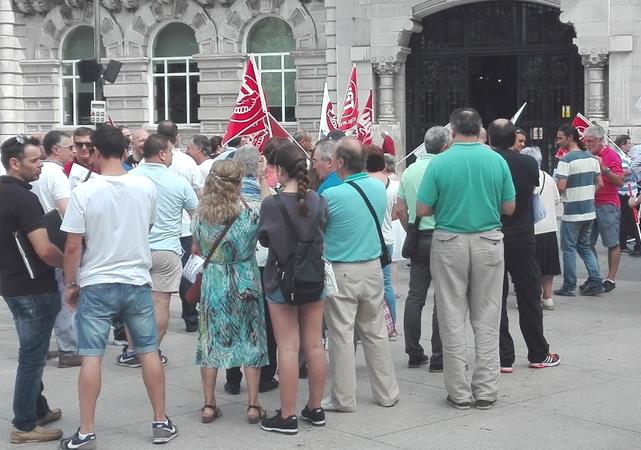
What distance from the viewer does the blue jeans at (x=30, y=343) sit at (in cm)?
732

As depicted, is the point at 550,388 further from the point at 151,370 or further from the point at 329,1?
the point at 329,1

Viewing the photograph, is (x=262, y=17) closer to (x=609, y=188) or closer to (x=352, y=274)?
(x=609, y=188)

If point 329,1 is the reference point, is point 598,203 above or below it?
below

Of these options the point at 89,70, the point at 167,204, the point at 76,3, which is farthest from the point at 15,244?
the point at 76,3

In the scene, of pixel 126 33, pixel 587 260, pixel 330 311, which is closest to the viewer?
pixel 330 311

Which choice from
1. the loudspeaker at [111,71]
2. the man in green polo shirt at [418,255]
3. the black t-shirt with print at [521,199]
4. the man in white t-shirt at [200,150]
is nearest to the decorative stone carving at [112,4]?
the loudspeaker at [111,71]

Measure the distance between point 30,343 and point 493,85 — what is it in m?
21.6

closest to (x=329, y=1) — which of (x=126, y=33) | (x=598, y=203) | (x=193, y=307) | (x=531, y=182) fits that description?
(x=126, y=33)

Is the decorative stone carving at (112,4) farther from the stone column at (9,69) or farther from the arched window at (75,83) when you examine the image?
the stone column at (9,69)

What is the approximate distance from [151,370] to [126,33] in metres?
23.8

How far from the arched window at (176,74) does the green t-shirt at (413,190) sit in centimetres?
2080

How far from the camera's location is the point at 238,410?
8.24m

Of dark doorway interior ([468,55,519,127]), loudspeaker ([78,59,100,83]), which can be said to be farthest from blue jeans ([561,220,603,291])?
loudspeaker ([78,59,100,83])

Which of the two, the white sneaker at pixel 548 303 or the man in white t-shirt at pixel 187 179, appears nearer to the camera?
the man in white t-shirt at pixel 187 179
